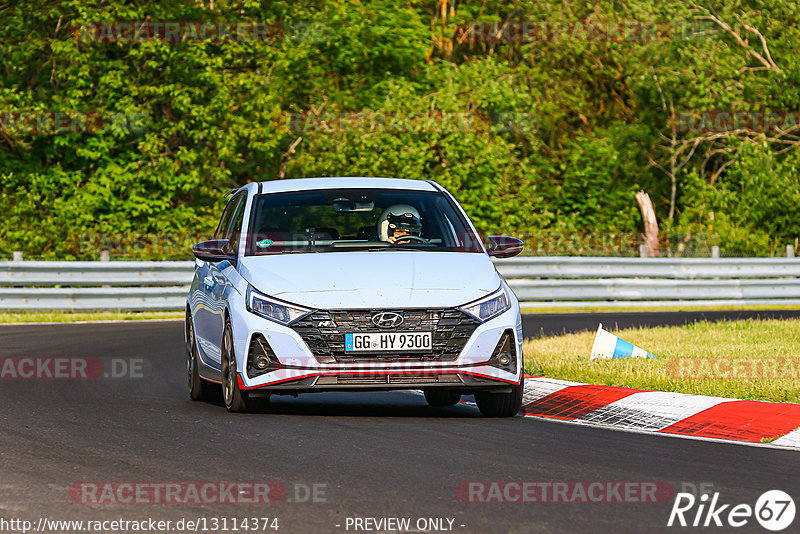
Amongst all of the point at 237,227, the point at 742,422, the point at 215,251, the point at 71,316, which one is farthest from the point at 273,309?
the point at 71,316

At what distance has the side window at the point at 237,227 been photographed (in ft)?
35.0

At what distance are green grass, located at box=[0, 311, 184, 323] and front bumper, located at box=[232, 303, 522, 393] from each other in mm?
13953

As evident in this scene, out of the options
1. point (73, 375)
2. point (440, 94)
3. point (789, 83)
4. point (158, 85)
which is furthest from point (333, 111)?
point (73, 375)

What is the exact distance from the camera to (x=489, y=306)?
9.39 metres

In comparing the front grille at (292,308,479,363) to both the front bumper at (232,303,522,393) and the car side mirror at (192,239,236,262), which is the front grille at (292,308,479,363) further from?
the car side mirror at (192,239,236,262)

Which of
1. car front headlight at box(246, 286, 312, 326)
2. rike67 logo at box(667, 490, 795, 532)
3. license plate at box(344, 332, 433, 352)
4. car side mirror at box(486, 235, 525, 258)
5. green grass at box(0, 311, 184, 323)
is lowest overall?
green grass at box(0, 311, 184, 323)

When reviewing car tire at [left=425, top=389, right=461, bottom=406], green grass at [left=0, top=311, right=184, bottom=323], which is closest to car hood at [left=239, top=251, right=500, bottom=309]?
car tire at [left=425, top=389, right=461, bottom=406]

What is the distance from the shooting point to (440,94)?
3641 centimetres

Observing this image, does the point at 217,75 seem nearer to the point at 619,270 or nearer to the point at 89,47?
the point at 89,47

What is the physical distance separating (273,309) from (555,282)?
17.2 m

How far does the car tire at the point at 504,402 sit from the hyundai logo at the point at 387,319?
0.98 m

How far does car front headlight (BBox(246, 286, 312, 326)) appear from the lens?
9.20 m

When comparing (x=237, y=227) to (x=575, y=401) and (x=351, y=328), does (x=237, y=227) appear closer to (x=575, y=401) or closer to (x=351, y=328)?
(x=351, y=328)

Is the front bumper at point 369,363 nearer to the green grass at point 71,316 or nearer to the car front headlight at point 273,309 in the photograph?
the car front headlight at point 273,309
